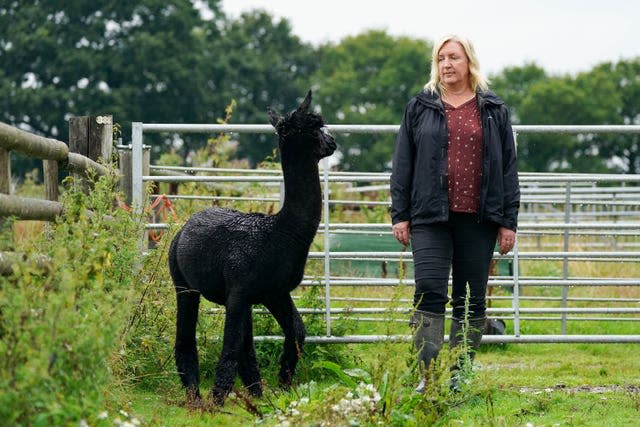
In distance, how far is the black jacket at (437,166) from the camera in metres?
6.59

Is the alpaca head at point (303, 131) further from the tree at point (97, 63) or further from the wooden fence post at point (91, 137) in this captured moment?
the tree at point (97, 63)

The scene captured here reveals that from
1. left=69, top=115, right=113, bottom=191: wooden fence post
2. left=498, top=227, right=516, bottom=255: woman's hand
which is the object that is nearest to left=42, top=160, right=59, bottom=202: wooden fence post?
left=69, top=115, right=113, bottom=191: wooden fence post

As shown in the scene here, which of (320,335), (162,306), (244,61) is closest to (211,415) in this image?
(162,306)

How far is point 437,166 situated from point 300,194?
2.67 feet

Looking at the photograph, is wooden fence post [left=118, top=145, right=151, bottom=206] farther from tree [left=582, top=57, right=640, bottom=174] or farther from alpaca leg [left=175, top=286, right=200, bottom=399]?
tree [left=582, top=57, right=640, bottom=174]

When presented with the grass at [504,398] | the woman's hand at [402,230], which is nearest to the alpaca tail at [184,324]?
the grass at [504,398]

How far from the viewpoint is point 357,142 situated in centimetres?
5978

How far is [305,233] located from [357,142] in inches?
2097

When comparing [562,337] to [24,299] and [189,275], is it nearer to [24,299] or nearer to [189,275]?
[189,275]

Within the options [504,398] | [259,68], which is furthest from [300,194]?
[259,68]

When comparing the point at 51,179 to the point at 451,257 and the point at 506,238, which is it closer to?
the point at 451,257

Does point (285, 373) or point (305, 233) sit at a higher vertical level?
point (305, 233)

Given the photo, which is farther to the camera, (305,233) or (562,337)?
(562,337)

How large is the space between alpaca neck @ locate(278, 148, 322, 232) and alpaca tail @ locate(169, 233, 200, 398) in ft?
2.51
